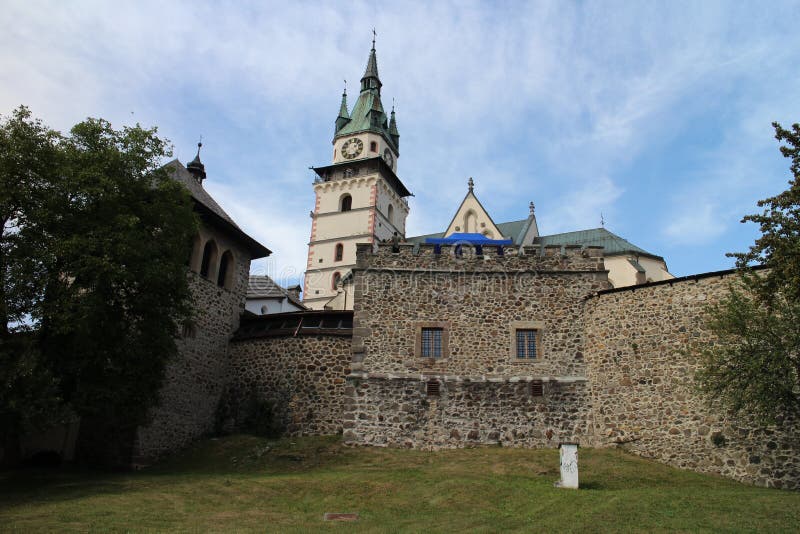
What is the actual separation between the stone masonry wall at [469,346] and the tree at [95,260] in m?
6.54

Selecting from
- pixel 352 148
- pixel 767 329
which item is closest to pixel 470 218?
pixel 352 148

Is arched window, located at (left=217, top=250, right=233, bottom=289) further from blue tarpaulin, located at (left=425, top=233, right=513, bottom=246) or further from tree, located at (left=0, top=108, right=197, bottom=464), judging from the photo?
blue tarpaulin, located at (left=425, top=233, right=513, bottom=246)

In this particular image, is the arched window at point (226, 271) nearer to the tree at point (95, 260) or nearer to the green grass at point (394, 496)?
the tree at point (95, 260)

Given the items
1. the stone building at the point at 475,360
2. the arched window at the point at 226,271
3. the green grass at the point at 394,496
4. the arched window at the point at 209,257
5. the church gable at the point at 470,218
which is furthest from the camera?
the church gable at the point at 470,218

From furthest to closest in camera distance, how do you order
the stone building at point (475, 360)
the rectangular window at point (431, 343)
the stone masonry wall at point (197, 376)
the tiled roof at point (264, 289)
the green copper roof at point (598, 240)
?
1. the tiled roof at point (264, 289)
2. the green copper roof at point (598, 240)
3. the stone masonry wall at point (197, 376)
4. the rectangular window at point (431, 343)
5. the stone building at point (475, 360)

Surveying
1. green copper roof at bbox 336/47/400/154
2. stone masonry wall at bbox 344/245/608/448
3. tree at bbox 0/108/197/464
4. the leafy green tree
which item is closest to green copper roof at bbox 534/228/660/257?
stone masonry wall at bbox 344/245/608/448

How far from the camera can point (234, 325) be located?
27.1 m

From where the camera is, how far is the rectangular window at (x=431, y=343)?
22469 millimetres

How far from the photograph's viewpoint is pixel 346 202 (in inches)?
2539

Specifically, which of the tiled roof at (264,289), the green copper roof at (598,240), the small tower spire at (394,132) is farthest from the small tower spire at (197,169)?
the small tower spire at (394,132)

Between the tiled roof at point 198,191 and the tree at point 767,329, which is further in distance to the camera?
the tiled roof at point 198,191

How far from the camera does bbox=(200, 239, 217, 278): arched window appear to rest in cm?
2628

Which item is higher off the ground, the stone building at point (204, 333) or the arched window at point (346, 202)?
the arched window at point (346, 202)

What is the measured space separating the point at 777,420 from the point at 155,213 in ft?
61.1
